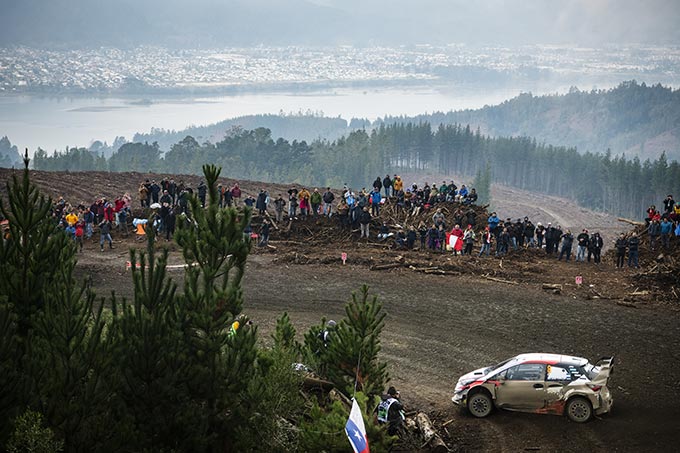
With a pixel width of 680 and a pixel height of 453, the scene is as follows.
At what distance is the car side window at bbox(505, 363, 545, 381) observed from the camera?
709 inches

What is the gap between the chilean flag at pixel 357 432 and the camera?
40.4 feet

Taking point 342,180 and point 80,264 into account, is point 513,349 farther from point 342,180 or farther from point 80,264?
point 342,180

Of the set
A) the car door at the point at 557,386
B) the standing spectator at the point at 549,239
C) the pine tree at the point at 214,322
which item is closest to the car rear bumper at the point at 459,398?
the car door at the point at 557,386

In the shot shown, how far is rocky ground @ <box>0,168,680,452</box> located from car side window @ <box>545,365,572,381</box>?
3.44ft

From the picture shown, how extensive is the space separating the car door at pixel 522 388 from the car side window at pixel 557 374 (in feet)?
0.47

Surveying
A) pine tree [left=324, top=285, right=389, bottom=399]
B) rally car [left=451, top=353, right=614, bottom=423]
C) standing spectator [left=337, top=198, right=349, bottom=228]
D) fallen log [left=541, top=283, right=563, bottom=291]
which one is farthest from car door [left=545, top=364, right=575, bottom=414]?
standing spectator [left=337, top=198, right=349, bottom=228]

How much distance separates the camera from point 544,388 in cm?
1784

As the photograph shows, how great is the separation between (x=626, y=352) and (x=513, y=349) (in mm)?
3500

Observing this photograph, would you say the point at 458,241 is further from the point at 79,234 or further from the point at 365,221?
the point at 79,234

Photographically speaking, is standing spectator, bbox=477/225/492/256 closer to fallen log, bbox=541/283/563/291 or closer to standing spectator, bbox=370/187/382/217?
fallen log, bbox=541/283/563/291

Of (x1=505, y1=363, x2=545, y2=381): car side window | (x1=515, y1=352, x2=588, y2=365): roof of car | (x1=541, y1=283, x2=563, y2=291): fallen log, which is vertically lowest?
(x1=505, y1=363, x2=545, y2=381): car side window

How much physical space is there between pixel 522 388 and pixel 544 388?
54 centimetres

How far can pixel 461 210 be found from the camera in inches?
1619

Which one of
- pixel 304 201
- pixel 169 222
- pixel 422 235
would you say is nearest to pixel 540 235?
pixel 422 235
